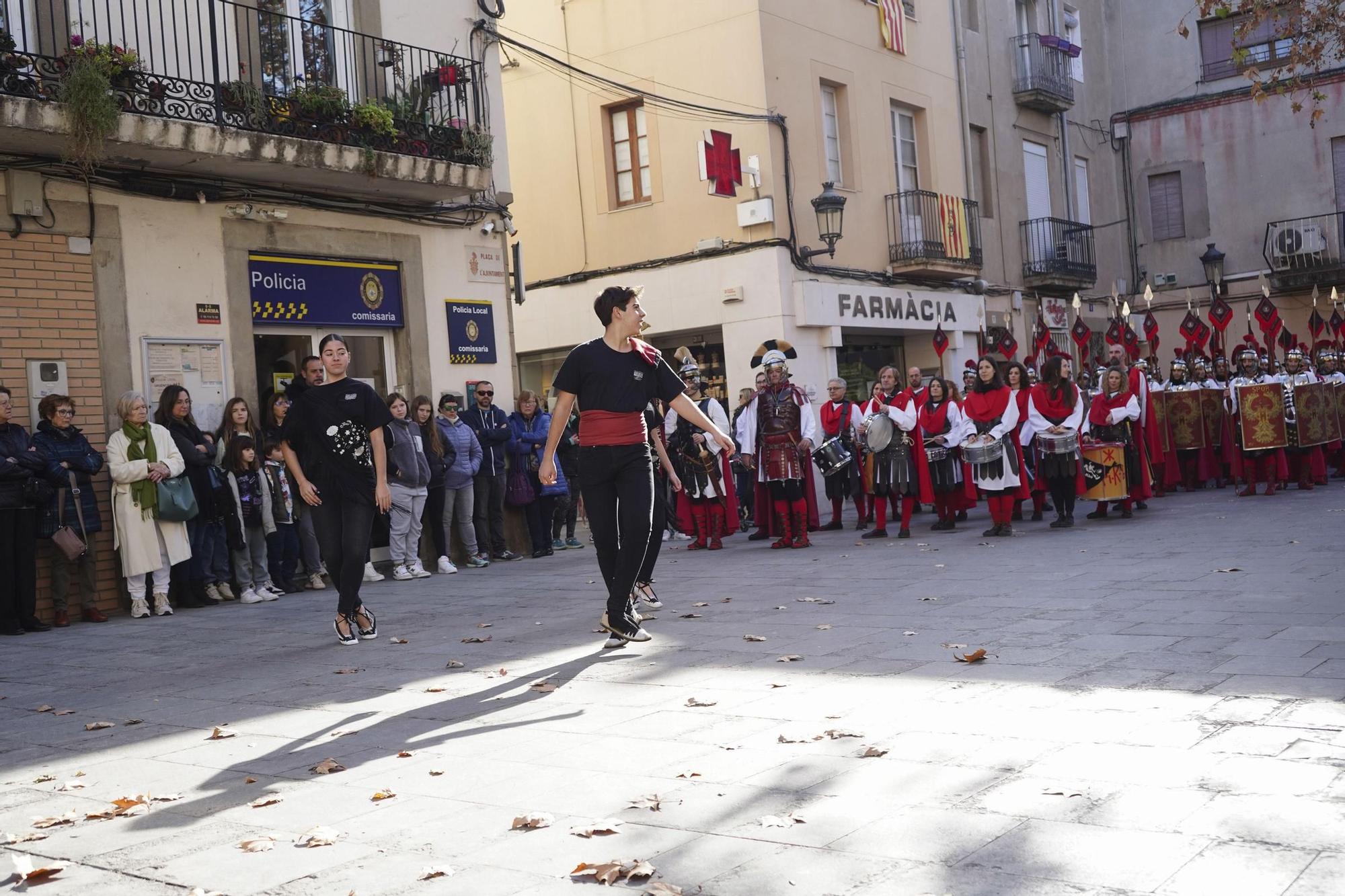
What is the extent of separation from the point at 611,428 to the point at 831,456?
23.3 feet

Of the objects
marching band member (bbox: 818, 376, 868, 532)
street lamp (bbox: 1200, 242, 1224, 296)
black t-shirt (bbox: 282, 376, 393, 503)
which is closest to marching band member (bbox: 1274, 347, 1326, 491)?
marching band member (bbox: 818, 376, 868, 532)

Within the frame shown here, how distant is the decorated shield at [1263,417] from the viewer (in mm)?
16469

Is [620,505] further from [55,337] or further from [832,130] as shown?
[832,130]

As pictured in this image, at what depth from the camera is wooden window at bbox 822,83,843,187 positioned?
2142cm

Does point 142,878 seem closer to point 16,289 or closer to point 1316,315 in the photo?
point 16,289

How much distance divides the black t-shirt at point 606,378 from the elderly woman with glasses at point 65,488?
5.10 m

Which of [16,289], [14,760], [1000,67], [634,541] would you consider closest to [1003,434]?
[634,541]

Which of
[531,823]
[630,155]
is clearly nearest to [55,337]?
[531,823]

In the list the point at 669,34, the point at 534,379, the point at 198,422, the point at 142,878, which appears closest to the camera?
the point at 142,878

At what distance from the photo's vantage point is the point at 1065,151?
27875 millimetres

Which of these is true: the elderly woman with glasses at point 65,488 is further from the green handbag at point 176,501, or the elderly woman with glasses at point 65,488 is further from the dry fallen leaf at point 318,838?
the dry fallen leaf at point 318,838

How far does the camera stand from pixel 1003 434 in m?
13.8

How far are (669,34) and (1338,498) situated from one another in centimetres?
1162

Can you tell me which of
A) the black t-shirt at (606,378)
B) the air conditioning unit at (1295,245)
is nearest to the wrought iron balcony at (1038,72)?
the air conditioning unit at (1295,245)
